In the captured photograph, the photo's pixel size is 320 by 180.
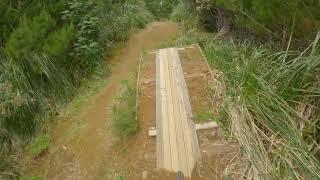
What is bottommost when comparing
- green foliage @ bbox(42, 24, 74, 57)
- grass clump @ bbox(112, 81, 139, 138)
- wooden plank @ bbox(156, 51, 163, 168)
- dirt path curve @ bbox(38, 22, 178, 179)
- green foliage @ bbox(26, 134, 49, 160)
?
green foliage @ bbox(26, 134, 49, 160)

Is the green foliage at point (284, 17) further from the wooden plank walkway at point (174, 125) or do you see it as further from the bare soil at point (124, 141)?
the wooden plank walkway at point (174, 125)

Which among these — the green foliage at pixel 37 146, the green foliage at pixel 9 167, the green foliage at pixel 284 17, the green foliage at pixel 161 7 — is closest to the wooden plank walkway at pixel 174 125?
the green foliage at pixel 284 17

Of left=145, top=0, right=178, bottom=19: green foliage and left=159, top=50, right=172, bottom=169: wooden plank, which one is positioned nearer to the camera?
left=159, top=50, right=172, bottom=169: wooden plank

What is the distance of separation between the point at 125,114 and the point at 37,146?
4.49 ft

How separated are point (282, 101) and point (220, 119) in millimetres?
861

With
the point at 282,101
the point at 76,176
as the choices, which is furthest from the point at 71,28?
the point at 282,101

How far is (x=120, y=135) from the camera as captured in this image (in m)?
5.05

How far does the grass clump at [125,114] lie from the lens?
491 centimetres

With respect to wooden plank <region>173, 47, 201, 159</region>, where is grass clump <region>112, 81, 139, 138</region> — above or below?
below

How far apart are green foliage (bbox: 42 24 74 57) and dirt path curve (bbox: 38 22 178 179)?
0.94 m

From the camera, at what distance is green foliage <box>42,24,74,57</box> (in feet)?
21.5

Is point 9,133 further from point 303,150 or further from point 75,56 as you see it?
point 303,150

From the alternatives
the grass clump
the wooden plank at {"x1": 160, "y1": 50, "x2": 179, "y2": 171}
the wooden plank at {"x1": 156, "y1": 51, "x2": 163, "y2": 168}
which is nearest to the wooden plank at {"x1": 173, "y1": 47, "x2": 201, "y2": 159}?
the wooden plank at {"x1": 160, "y1": 50, "x2": 179, "y2": 171}

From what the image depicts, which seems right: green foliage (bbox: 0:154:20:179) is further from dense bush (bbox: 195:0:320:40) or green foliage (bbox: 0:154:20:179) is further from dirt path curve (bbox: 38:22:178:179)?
dense bush (bbox: 195:0:320:40)
